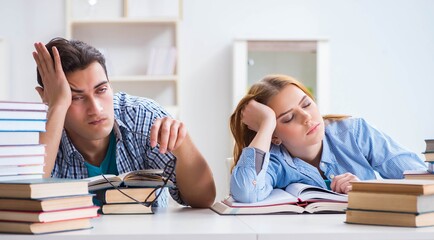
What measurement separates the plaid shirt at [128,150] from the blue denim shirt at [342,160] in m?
0.30

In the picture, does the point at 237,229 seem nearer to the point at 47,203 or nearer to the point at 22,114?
the point at 47,203

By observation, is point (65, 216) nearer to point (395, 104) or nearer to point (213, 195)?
point (213, 195)

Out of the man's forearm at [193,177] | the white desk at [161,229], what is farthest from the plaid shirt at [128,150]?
the white desk at [161,229]

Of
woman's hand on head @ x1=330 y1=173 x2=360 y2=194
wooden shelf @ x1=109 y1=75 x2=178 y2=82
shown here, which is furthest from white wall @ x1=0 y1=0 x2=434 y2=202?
woman's hand on head @ x1=330 y1=173 x2=360 y2=194

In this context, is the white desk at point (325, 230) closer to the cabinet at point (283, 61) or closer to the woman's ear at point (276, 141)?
the woman's ear at point (276, 141)

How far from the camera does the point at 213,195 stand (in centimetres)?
189

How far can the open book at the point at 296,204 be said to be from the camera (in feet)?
5.31

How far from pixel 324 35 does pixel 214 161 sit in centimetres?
115

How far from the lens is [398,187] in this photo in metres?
1.40

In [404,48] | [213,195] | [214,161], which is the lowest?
[214,161]

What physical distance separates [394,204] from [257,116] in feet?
2.30

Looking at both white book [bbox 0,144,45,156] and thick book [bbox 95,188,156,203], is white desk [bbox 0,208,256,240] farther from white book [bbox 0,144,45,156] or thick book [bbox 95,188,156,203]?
white book [bbox 0,144,45,156]

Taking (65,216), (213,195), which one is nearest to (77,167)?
(213,195)

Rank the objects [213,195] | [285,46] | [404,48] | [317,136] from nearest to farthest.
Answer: [213,195], [317,136], [285,46], [404,48]
